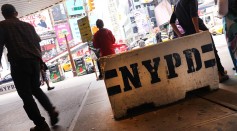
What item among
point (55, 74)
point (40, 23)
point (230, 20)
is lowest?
point (55, 74)

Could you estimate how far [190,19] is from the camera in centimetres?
392

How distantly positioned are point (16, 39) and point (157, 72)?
76.7 inches

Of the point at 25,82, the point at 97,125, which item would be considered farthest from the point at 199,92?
the point at 25,82

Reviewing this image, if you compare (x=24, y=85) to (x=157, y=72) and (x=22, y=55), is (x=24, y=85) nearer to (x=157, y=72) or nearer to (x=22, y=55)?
(x=22, y=55)

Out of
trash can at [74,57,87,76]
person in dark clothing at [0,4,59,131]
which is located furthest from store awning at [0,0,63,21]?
person in dark clothing at [0,4,59,131]

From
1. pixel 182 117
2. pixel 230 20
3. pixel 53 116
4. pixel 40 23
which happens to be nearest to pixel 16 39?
pixel 53 116

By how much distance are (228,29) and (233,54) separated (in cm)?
37

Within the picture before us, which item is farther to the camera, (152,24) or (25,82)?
(152,24)

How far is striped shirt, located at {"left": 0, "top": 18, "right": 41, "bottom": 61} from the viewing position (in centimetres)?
325

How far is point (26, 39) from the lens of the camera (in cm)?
339

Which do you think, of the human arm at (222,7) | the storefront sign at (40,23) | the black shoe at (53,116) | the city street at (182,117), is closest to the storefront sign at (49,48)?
the storefront sign at (40,23)

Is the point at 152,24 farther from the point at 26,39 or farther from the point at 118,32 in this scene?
the point at 26,39

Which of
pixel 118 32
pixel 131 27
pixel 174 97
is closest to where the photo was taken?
pixel 174 97

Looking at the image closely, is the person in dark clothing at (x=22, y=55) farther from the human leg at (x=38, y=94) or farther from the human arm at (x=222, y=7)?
the human arm at (x=222, y=7)
